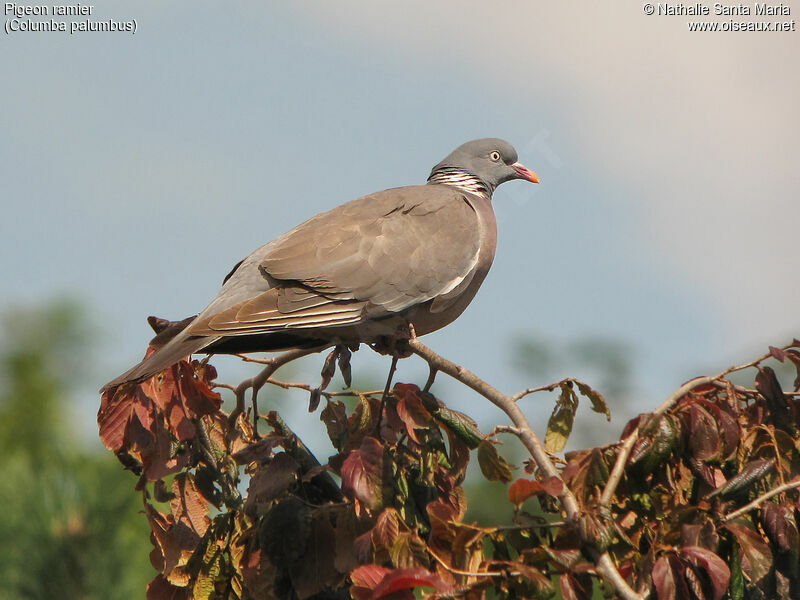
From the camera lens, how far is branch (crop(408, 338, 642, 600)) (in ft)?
7.11

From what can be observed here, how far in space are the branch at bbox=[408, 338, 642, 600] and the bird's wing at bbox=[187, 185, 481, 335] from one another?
3.41 ft

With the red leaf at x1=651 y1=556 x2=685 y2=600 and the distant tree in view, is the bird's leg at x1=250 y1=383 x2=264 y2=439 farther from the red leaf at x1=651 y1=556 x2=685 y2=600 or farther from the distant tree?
the distant tree

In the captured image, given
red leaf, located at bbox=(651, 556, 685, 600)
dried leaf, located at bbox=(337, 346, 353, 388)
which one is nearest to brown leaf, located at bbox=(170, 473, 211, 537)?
dried leaf, located at bbox=(337, 346, 353, 388)

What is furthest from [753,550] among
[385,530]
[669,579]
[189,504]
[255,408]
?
[189,504]

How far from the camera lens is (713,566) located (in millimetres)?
2234

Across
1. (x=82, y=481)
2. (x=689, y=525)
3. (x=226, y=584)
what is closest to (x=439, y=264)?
(x=226, y=584)

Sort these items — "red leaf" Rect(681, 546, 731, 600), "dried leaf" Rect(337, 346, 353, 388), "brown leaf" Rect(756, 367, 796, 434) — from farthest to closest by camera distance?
1. "dried leaf" Rect(337, 346, 353, 388)
2. "brown leaf" Rect(756, 367, 796, 434)
3. "red leaf" Rect(681, 546, 731, 600)

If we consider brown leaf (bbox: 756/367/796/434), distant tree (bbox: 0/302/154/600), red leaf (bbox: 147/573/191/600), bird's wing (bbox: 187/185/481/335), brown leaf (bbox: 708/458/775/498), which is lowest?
distant tree (bbox: 0/302/154/600)

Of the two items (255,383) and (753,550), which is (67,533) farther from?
(753,550)

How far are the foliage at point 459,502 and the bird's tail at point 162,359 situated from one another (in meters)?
0.05

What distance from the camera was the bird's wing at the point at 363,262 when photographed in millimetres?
3871

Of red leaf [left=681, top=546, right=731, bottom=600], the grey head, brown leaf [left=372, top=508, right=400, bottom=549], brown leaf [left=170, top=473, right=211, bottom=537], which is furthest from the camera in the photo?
the grey head

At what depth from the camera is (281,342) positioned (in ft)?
13.3

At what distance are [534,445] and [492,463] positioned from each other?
0.62 ft
